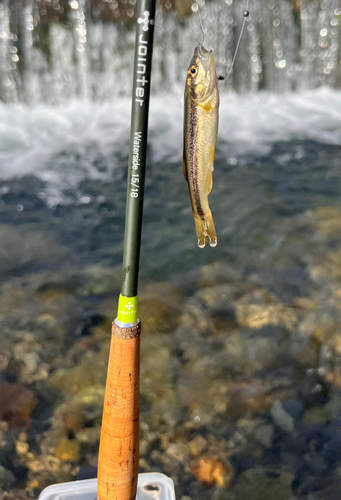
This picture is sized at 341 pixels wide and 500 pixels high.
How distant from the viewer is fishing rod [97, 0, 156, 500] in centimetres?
135

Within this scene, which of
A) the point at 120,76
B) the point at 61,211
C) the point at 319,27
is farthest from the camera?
the point at 319,27

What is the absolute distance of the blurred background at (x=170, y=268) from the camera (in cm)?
279

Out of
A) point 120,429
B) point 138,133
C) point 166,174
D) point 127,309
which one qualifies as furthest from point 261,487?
point 166,174

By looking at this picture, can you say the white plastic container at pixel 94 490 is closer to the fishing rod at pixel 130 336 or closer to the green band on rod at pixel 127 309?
the fishing rod at pixel 130 336

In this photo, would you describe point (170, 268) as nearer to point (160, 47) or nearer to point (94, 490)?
point (94, 490)

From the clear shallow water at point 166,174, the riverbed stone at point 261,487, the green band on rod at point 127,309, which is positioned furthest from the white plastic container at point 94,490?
the clear shallow water at point 166,174

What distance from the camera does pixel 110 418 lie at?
5.64 feet

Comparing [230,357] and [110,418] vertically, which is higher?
[110,418]

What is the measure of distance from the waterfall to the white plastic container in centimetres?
1045

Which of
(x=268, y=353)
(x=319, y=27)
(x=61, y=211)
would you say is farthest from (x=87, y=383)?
(x=319, y=27)

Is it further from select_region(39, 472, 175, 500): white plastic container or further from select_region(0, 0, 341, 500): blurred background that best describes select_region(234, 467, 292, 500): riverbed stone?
select_region(39, 472, 175, 500): white plastic container

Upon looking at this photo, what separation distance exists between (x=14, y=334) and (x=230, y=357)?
74.3 inches

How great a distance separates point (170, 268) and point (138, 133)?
12.1 ft

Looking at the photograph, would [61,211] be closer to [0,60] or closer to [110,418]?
[110,418]
